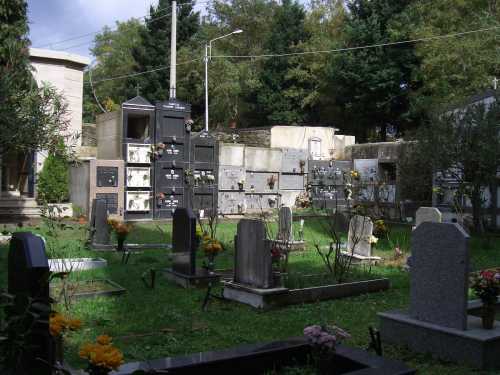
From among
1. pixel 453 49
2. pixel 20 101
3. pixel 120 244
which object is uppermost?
pixel 453 49

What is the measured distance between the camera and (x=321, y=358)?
3967mm

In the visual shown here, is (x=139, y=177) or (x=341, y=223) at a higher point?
(x=139, y=177)

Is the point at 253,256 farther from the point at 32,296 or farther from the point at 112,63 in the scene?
the point at 112,63

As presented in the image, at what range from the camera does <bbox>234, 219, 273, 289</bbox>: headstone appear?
6.95m

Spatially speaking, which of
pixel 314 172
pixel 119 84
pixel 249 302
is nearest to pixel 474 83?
pixel 314 172

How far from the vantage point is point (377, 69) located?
100ft

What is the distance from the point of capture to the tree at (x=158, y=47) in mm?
38906

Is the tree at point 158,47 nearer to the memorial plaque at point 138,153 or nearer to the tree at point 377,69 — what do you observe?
the tree at point 377,69

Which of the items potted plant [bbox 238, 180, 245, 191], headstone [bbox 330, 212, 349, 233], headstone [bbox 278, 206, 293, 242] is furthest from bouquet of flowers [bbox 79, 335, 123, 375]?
potted plant [bbox 238, 180, 245, 191]

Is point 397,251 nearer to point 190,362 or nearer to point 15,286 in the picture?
point 190,362

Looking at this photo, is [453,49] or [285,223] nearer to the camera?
[285,223]

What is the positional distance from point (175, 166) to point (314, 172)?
636cm

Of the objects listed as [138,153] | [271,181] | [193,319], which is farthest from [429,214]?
[271,181]

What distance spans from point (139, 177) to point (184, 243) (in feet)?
33.0
